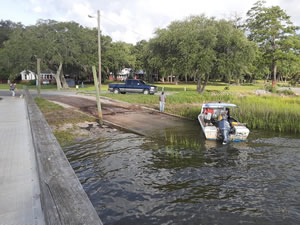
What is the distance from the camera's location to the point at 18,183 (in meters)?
5.04

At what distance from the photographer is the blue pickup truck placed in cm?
2985

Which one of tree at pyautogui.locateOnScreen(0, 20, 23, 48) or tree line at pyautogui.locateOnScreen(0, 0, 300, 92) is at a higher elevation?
tree at pyautogui.locateOnScreen(0, 20, 23, 48)

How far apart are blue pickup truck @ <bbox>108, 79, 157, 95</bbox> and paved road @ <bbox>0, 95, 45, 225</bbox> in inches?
837

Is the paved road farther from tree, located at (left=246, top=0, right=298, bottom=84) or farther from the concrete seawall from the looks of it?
tree, located at (left=246, top=0, right=298, bottom=84)

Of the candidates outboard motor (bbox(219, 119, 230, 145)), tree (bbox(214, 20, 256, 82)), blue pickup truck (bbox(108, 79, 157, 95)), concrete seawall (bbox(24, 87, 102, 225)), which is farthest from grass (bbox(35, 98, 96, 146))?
tree (bbox(214, 20, 256, 82))

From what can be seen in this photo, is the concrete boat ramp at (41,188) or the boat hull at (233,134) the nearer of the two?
the concrete boat ramp at (41,188)

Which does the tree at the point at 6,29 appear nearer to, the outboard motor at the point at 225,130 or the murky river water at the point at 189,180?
the murky river water at the point at 189,180

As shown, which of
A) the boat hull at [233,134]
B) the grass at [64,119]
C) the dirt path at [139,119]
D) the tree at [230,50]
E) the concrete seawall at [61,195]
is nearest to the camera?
the concrete seawall at [61,195]

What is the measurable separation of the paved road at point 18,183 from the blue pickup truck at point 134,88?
69.7 ft

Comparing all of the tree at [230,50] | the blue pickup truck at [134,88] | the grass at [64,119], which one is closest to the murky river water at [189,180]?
the grass at [64,119]

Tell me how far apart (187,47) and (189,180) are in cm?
2442

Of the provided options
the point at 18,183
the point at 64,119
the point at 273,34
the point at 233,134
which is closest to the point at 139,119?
the point at 64,119

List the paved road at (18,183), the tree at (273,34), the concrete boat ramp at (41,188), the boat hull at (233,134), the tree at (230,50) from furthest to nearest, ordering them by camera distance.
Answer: the tree at (273,34)
the tree at (230,50)
the boat hull at (233,134)
the paved road at (18,183)
the concrete boat ramp at (41,188)

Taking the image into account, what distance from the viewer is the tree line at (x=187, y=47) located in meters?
29.8
